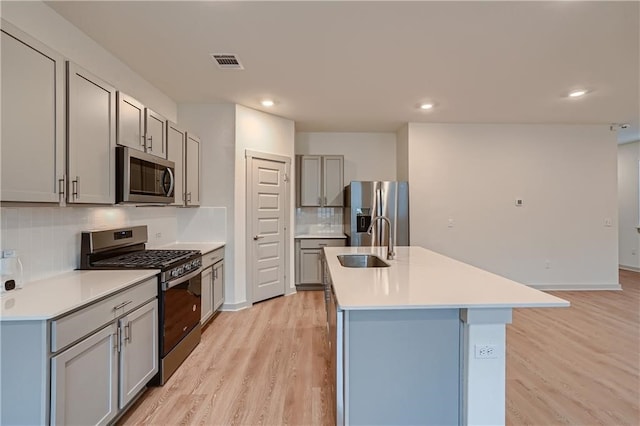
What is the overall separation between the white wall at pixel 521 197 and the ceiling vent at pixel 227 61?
9.61 feet

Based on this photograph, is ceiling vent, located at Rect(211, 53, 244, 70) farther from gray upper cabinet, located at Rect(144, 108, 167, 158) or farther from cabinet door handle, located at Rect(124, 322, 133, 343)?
cabinet door handle, located at Rect(124, 322, 133, 343)

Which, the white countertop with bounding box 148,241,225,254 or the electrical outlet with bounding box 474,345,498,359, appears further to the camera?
the white countertop with bounding box 148,241,225,254

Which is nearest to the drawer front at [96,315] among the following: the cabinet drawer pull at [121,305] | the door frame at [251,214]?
the cabinet drawer pull at [121,305]

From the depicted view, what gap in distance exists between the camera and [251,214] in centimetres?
425

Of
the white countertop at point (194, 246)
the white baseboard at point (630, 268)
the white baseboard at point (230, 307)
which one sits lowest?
the white baseboard at point (230, 307)

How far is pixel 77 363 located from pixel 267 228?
302 cm

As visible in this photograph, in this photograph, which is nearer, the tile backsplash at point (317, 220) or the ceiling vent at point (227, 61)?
the ceiling vent at point (227, 61)

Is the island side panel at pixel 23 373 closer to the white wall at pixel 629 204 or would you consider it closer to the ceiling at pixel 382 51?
the ceiling at pixel 382 51

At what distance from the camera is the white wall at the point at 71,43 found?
77.1 inches

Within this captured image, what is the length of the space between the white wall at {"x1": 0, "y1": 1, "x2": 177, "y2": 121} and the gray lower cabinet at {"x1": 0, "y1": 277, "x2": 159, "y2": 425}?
175 cm

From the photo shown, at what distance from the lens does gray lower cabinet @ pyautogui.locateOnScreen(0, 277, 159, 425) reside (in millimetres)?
1392

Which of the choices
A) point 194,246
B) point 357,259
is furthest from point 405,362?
point 194,246

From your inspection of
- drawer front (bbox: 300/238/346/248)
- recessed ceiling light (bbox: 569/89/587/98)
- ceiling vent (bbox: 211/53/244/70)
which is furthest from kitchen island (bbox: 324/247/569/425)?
drawer front (bbox: 300/238/346/248)

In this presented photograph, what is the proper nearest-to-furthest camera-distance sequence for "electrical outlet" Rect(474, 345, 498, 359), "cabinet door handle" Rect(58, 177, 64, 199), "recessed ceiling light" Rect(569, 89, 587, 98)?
1. "electrical outlet" Rect(474, 345, 498, 359)
2. "cabinet door handle" Rect(58, 177, 64, 199)
3. "recessed ceiling light" Rect(569, 89, 587, 98)
